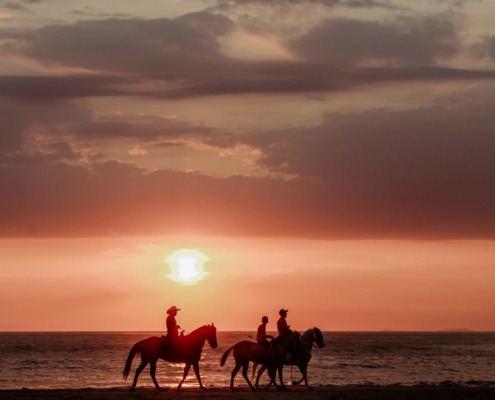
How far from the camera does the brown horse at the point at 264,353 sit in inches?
918

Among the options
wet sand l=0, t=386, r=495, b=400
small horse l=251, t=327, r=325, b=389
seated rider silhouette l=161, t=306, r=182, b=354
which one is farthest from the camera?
small horse l=251, t=327, r=325, b=389

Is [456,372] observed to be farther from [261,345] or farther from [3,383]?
[3,383]


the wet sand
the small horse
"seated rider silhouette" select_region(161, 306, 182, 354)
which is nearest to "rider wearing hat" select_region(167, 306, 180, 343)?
"seated rider silhouette" select_region(161, 306, 182, 354)

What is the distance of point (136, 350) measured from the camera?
74.4 feet

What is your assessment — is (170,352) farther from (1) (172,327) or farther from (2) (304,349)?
(2) (304,349)

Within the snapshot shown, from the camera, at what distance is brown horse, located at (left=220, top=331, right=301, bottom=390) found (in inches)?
918

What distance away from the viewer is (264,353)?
77.5 feet

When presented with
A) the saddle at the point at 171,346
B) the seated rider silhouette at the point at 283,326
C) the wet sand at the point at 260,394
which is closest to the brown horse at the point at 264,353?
the seated rider silhouette at the point at 283,326

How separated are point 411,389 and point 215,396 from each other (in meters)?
8.65

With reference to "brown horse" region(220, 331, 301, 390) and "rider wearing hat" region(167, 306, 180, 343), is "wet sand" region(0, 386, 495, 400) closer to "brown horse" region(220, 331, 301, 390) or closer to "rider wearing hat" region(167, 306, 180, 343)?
"brown horse" region(220, 331, 301, 390)

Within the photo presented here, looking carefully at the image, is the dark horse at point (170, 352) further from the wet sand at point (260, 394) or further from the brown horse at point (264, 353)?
the brown horse at point (264, 353)

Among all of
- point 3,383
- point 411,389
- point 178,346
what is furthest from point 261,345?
point 3,383

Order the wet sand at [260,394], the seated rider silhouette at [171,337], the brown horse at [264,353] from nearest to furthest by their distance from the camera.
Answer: the wet sand at [260,394]
the seated rider silhouette at [171,337]
the brown horse at [264,353]

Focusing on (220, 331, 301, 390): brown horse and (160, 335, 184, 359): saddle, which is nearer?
(160, 335, 184, 359): saddle
